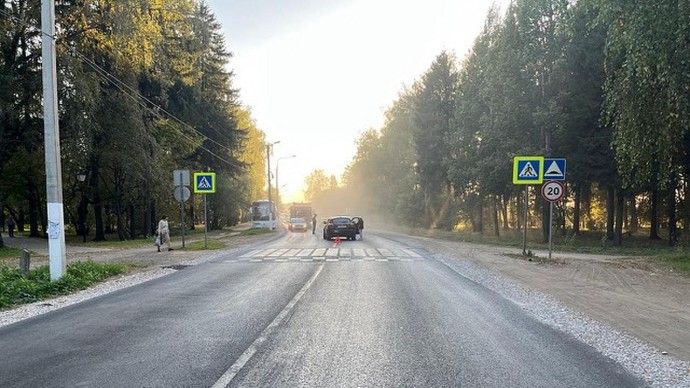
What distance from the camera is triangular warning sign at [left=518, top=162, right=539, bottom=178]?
17078 millimetres

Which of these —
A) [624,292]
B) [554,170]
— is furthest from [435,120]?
[624,292]

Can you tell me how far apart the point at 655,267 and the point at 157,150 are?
2644 centimetres

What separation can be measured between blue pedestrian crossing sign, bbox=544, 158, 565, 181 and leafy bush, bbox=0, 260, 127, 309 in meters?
14.1

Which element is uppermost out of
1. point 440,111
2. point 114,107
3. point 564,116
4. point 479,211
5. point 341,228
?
point 440,111

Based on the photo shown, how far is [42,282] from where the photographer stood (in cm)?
1107

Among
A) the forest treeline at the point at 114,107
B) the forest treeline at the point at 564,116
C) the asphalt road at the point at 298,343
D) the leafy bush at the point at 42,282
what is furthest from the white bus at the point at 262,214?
the asphalt road at the point at 298,343

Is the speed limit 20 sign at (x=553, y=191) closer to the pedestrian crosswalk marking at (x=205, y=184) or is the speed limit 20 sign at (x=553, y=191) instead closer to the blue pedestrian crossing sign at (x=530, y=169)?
the blue pedestrian crossing sign at (x=530, y=169)

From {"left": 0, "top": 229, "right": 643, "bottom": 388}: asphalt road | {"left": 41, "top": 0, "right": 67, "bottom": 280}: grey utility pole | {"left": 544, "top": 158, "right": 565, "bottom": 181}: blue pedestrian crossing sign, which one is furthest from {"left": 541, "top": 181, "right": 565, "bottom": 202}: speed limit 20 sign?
{"left": 41, "top": 0, "right": 67, "bottom": 280}: grey utility pole

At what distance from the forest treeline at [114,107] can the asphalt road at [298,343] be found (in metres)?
16.3

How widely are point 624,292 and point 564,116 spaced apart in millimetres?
21857

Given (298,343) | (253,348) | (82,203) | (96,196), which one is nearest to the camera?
(253,348)

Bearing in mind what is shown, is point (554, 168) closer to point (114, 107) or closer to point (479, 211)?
point (114, 107)

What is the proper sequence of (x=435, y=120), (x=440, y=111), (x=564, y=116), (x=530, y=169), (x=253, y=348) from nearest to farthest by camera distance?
1. (x=253, y=348)
2. (x=530, y=169)
3. (x=564, y=116)
4. (x=435, y=120)
5. (x=440, y=111)

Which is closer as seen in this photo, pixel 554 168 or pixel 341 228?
pixel 554 168
